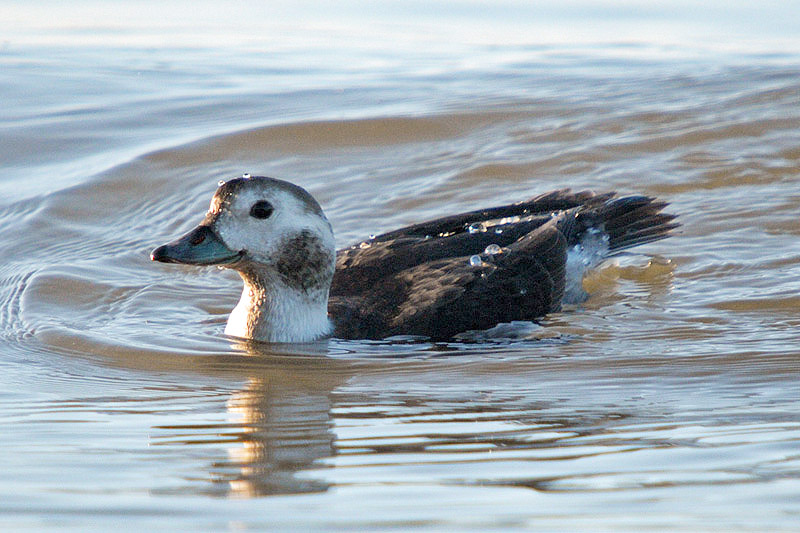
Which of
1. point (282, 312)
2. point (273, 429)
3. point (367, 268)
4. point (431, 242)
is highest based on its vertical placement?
point (431, 242)

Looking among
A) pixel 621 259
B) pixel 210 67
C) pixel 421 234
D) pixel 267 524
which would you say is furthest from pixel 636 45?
pixel 267 524

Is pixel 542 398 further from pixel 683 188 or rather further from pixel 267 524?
pixel 683 188

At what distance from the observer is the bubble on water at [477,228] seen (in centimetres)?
749

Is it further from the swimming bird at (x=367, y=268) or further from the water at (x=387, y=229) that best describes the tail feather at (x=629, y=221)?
the swimming bird at (x=367, y=268)

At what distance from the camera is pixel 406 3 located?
16031mm

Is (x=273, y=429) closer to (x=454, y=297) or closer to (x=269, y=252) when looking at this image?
(x=269, y=252)

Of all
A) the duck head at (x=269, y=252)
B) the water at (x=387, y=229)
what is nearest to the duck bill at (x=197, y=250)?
the duck head at (x=269, y=252)

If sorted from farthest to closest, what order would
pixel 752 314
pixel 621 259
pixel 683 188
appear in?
→ 1. pixel 683 188
2. pixel 621 259
3. pixel 752 314

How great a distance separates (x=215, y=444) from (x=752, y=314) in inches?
146

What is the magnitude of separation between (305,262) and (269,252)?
0.22 meters

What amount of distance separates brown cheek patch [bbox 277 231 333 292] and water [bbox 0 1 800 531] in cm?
38

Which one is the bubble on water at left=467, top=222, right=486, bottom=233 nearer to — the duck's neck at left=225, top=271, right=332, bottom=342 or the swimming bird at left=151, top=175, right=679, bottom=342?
the swimming bird at left=151, top=175, right=679, bottom=342

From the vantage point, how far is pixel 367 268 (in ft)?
23.5

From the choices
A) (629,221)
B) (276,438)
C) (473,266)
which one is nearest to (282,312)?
(473,266)
